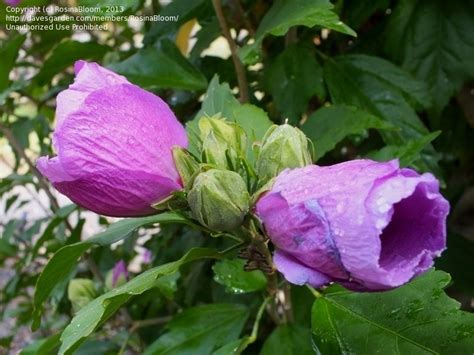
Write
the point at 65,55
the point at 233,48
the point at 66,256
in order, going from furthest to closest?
the point at 65,55 < the point at 233,48 < the point at 66,256

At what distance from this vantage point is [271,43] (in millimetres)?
1275

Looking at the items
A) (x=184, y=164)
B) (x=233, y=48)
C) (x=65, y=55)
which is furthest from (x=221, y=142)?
(x=65, y=55)

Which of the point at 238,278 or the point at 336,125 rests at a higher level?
the point at 336,125

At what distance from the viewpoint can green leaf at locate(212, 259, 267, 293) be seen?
85 centimetres

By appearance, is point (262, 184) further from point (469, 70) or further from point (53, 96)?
point (53, 96)

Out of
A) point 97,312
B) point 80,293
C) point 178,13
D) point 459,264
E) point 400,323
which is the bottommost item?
point 459,264

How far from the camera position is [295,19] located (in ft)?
2.59

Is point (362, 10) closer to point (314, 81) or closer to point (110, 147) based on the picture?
point (314, 81)

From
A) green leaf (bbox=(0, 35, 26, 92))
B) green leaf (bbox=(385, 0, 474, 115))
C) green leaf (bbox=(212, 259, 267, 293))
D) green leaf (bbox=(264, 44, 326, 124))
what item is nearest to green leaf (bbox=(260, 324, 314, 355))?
green leaf (bbox=(212, 259, 267, 293))

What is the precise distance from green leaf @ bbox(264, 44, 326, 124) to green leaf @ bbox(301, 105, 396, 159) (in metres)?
0.10

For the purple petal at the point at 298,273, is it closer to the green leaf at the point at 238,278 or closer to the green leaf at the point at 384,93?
the green leaf at the point at 238,278

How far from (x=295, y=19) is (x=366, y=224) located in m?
0.42

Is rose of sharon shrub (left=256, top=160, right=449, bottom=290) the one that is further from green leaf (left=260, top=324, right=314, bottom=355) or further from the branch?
the branch

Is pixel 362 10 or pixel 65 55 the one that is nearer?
pixel 362 10
